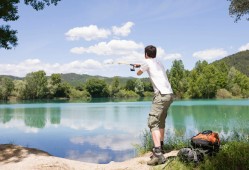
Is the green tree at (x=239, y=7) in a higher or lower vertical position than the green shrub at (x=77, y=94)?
higher

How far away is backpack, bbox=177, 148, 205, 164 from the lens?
219 inches

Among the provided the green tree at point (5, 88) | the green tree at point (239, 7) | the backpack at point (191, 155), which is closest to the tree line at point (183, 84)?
the green tree at point (5, 88)

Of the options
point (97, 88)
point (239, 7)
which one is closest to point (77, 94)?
point (97, 88)

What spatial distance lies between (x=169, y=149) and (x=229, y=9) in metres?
9.72

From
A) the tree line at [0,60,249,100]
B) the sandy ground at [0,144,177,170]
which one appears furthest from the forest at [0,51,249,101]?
the sandy ground at [0,144,177,170]

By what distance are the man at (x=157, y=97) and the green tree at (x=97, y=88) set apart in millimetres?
110037

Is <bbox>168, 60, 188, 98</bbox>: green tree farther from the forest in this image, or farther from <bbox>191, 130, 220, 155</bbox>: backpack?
<bbox>191, 130, 220, 155</bbox>: backpack

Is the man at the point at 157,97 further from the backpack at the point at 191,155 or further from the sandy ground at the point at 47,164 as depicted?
the backpack at the point at 191,155

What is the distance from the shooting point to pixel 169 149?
805cm

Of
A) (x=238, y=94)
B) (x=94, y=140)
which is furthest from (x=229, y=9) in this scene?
(x=238, y=94)

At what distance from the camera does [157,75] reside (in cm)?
647

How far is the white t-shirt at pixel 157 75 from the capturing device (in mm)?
6375

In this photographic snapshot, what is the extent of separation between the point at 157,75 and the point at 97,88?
111 m

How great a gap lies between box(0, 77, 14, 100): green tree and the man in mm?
94369
